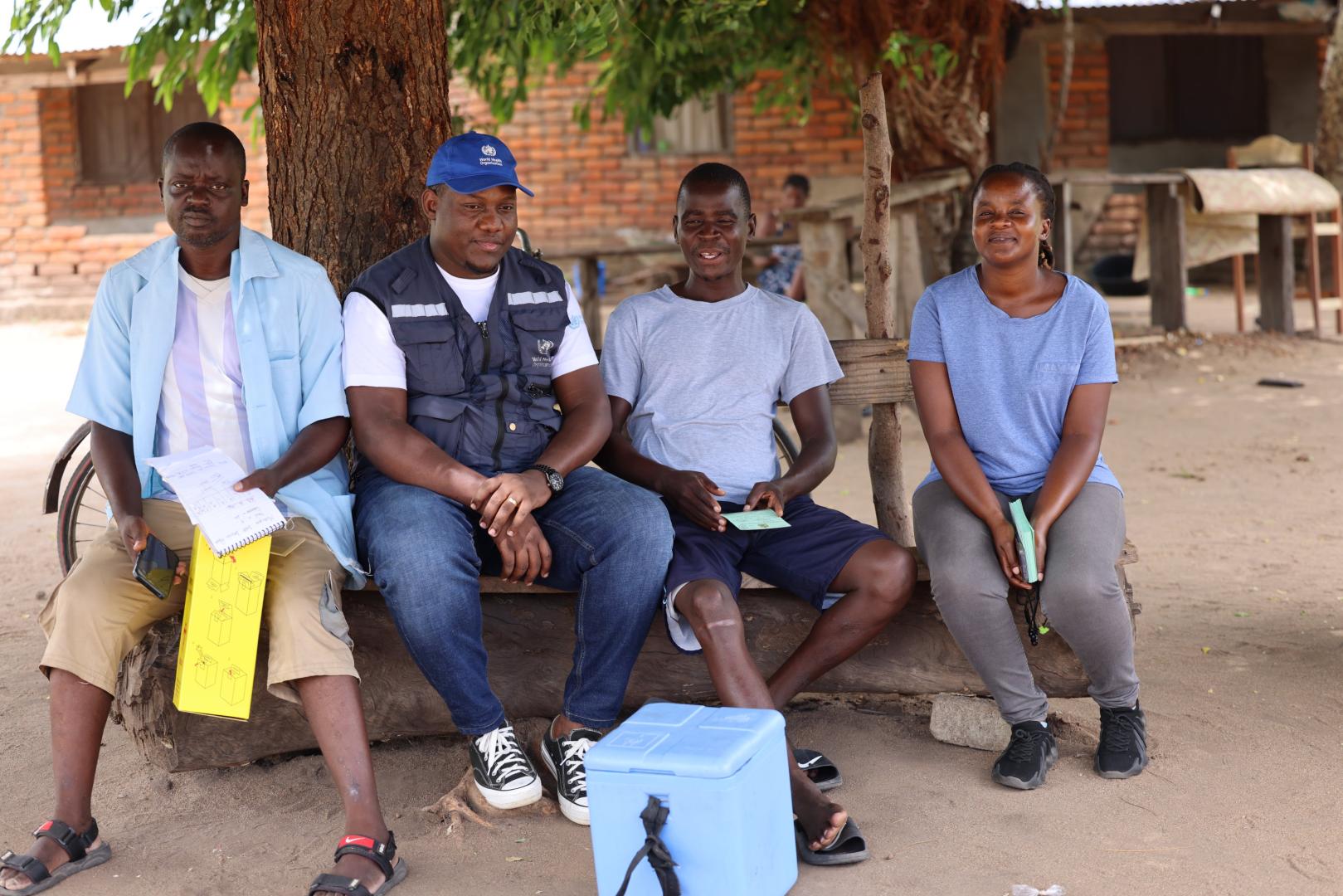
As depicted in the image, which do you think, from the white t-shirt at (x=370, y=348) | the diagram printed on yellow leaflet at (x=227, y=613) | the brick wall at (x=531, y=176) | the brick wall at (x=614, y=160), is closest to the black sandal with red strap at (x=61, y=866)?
the diagram printed on yellow leaflet at (x=227, y=613)

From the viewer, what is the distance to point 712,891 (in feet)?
8.46

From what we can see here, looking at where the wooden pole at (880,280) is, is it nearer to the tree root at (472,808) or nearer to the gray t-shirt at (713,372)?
the gray t-shirt at (713,372)

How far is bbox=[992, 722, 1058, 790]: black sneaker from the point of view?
3275 mm

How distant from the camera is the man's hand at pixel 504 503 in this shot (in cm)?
322

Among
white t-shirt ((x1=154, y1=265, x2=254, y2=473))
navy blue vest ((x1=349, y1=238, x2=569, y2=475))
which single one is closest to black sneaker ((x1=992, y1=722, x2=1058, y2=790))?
navy blue vest ((x1=349, y1=238, x2=569, y2=475))

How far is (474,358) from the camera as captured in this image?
11.3 ft

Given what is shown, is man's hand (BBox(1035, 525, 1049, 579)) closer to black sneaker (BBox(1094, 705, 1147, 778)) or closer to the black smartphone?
black sneaker (BBox(1094, 705, 1147, 778))

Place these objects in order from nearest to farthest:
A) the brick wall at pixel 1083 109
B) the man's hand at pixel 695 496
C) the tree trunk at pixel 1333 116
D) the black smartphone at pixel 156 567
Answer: the black smartphone at pixel 156 567, the man's hand at pixel 695 496, the tree trunk at pixel 1333 116, the brick wall at pixel 1083 109

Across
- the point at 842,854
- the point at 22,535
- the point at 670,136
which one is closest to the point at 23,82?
the point at 670,136

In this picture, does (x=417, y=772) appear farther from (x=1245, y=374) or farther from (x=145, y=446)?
(x=1245, y=374)

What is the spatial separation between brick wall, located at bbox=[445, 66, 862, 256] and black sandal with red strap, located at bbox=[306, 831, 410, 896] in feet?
40.0

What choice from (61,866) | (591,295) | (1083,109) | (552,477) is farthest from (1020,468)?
(1083,109)

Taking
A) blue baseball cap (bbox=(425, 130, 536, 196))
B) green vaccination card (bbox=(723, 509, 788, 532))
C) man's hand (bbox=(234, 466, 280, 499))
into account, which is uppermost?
blue baseball cap (bbox=(425, 130, 536, 196))

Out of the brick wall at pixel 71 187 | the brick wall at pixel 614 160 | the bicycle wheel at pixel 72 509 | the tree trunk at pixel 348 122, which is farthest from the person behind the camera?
the brick wall at pixel 71 187
